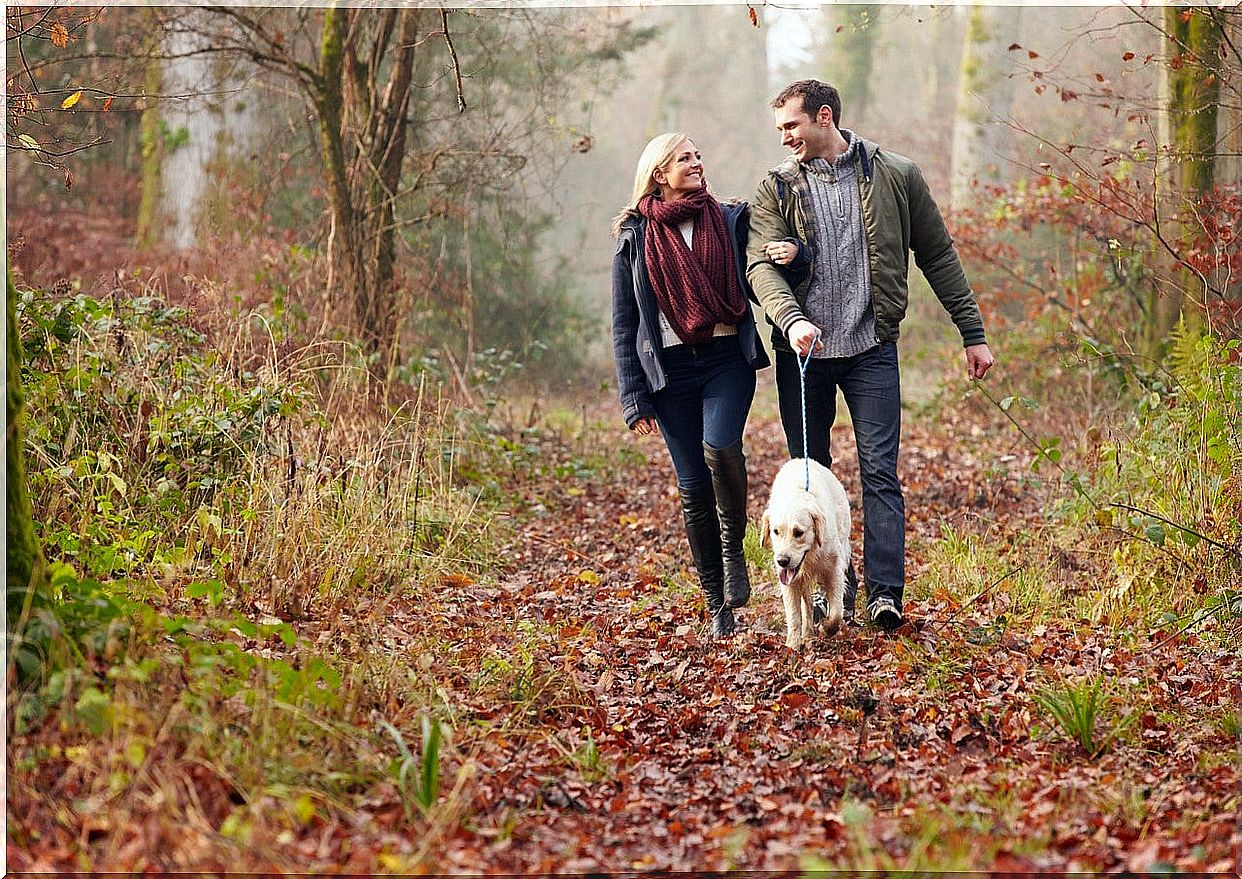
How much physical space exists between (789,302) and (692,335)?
49 centimetres

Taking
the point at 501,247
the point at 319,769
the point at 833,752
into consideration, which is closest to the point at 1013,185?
the point at 501,247

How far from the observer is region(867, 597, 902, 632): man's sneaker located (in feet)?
17.2

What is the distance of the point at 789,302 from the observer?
5152 mm

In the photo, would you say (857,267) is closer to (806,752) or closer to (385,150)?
(806,752)

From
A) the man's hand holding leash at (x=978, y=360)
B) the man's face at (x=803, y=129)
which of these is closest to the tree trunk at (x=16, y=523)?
the man's face at (x=803, y=129)

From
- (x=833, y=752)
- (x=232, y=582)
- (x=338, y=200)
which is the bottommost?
(x=833, y=752)

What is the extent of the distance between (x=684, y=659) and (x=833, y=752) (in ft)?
4.20

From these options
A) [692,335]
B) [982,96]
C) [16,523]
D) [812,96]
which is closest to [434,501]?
[692,335]

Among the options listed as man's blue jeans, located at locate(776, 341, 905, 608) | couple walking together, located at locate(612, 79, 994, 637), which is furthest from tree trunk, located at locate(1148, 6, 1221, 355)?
man's blue jeans, located at locate(776, 341, 905, 608)

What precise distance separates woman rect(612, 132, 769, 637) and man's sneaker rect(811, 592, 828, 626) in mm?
331

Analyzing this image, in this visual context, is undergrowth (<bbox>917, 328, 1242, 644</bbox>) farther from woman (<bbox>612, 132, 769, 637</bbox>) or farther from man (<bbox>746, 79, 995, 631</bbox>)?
woman (<bbox>612, 132, 769, 637</bbox>)

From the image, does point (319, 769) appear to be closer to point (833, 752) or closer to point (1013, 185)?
point (833, 752)

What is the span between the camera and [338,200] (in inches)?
355

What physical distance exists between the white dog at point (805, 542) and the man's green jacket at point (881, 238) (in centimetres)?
71
